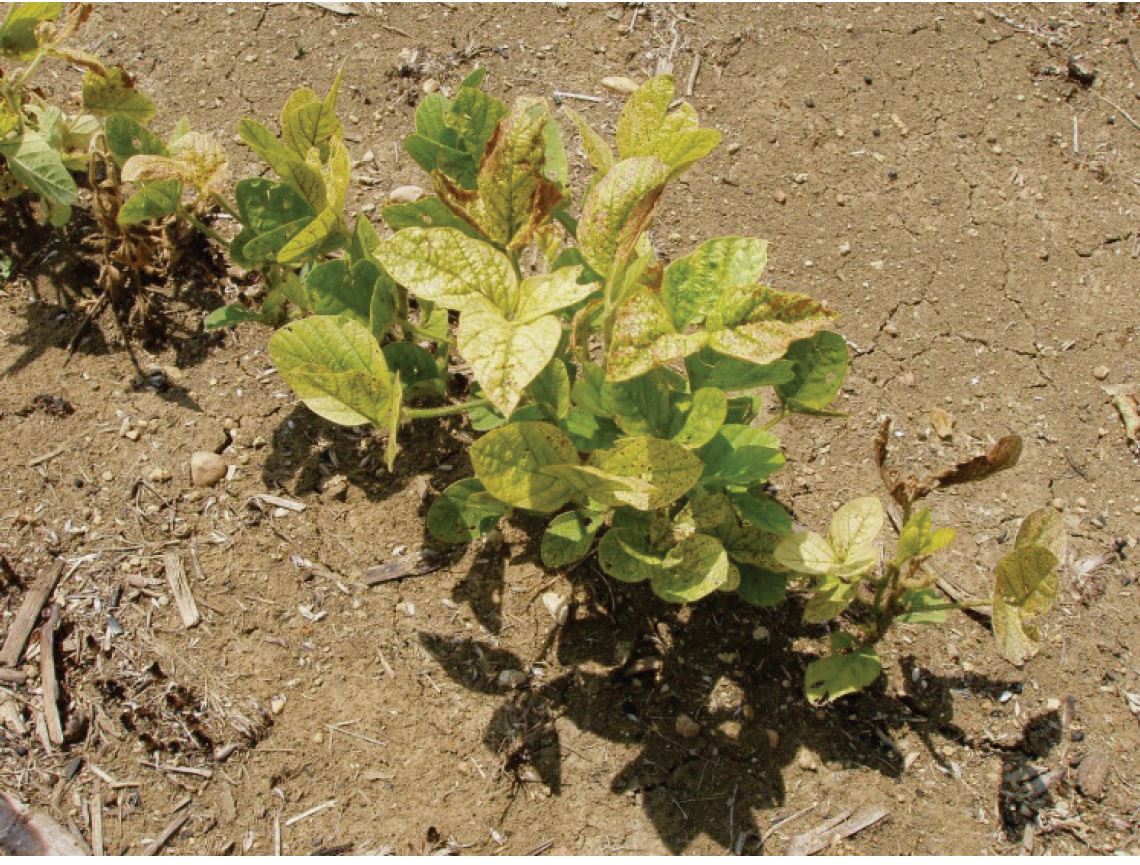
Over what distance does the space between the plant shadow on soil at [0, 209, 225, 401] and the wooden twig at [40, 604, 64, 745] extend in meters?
0.55

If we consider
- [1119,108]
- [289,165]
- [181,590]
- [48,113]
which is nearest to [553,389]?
[289,165]

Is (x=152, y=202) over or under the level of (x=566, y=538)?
over

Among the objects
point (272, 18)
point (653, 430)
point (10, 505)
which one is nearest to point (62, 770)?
point (10, 505)

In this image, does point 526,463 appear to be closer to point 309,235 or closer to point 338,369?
point 338,369

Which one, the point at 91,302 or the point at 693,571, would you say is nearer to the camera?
the point at 693,571

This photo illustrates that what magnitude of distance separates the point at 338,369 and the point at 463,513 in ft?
1.23

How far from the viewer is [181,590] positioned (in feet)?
6.57

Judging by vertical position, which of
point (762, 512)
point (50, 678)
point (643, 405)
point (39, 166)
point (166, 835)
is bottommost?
point (166, 835)

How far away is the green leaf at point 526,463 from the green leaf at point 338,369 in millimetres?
182

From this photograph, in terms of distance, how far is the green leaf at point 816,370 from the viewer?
5.37 ft

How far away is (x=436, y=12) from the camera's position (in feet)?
9.43

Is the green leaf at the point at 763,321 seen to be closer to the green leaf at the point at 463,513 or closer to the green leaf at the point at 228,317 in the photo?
the green leaf at the point at 463,513

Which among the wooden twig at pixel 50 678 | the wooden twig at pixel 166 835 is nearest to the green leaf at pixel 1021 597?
the wooden twig at pixel 166 835

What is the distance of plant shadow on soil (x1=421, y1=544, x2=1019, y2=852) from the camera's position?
185 cm
